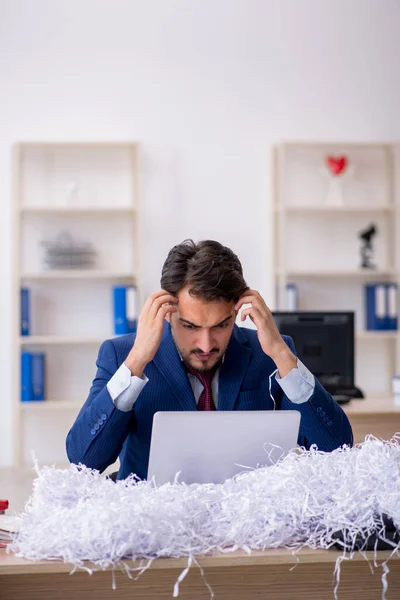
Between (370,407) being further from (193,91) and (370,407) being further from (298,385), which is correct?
(193,91)

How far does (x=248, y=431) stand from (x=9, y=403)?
4248 mm

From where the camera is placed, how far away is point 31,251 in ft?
19.4

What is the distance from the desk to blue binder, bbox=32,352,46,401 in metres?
4.00

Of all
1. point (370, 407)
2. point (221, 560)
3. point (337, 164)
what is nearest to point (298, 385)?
point (221, 560)

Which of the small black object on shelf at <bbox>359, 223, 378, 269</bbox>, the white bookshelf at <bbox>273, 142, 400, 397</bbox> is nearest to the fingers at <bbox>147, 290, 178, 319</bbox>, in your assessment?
the white bookshelf at <bbox>273, 142, 400, 397</bbox>

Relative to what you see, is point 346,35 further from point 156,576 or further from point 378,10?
point 156,576

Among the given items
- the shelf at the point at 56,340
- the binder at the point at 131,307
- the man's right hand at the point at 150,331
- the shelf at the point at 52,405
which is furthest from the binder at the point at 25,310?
the man's right hand at the point at 150,331

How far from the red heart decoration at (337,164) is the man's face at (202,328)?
12.4 ft

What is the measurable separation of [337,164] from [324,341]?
2194 millimetres

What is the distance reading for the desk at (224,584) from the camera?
1.69 m

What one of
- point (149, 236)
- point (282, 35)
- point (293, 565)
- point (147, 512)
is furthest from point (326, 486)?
point (282, 35)

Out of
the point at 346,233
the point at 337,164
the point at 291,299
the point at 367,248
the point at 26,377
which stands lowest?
the point at 26,377

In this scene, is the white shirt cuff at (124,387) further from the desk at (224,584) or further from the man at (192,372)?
the desk at (224,584)

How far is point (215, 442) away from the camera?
186cm
